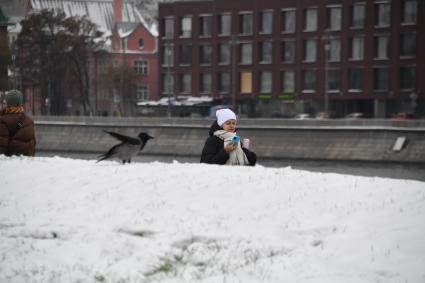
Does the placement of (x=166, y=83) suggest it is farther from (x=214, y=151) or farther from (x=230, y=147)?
(x=230, y=147)

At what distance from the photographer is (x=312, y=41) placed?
97.1m

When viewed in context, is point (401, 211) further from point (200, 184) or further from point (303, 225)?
point (200, 184)

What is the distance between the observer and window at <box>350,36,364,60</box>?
308ft

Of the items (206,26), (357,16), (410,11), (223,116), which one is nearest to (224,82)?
(206,26)

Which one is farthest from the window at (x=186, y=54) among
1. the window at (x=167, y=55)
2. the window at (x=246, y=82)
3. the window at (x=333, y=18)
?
the window at (x=333, y=18)

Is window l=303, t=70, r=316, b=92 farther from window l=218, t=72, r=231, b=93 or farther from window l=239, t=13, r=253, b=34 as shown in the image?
window l=218, t=72, r=231, b=93

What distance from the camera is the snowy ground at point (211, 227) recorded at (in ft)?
34.9

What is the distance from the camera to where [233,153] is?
1498 cm

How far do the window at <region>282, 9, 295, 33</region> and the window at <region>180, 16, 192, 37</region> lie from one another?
10.6 meters

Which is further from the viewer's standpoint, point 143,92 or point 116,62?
point 143,92

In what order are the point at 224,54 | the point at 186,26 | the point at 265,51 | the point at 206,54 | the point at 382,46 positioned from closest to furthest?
the point at 382,46
the point at 265,51
the point at 224,54
the point at 206,54
the point at 186,26

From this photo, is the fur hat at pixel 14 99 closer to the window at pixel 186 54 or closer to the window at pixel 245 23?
the window at pixel 245 23

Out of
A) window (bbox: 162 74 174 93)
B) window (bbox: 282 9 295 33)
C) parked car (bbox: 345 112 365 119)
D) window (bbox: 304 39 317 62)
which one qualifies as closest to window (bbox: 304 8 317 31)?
window (bbox: 304 39 317 62)

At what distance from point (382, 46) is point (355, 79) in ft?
11.9
